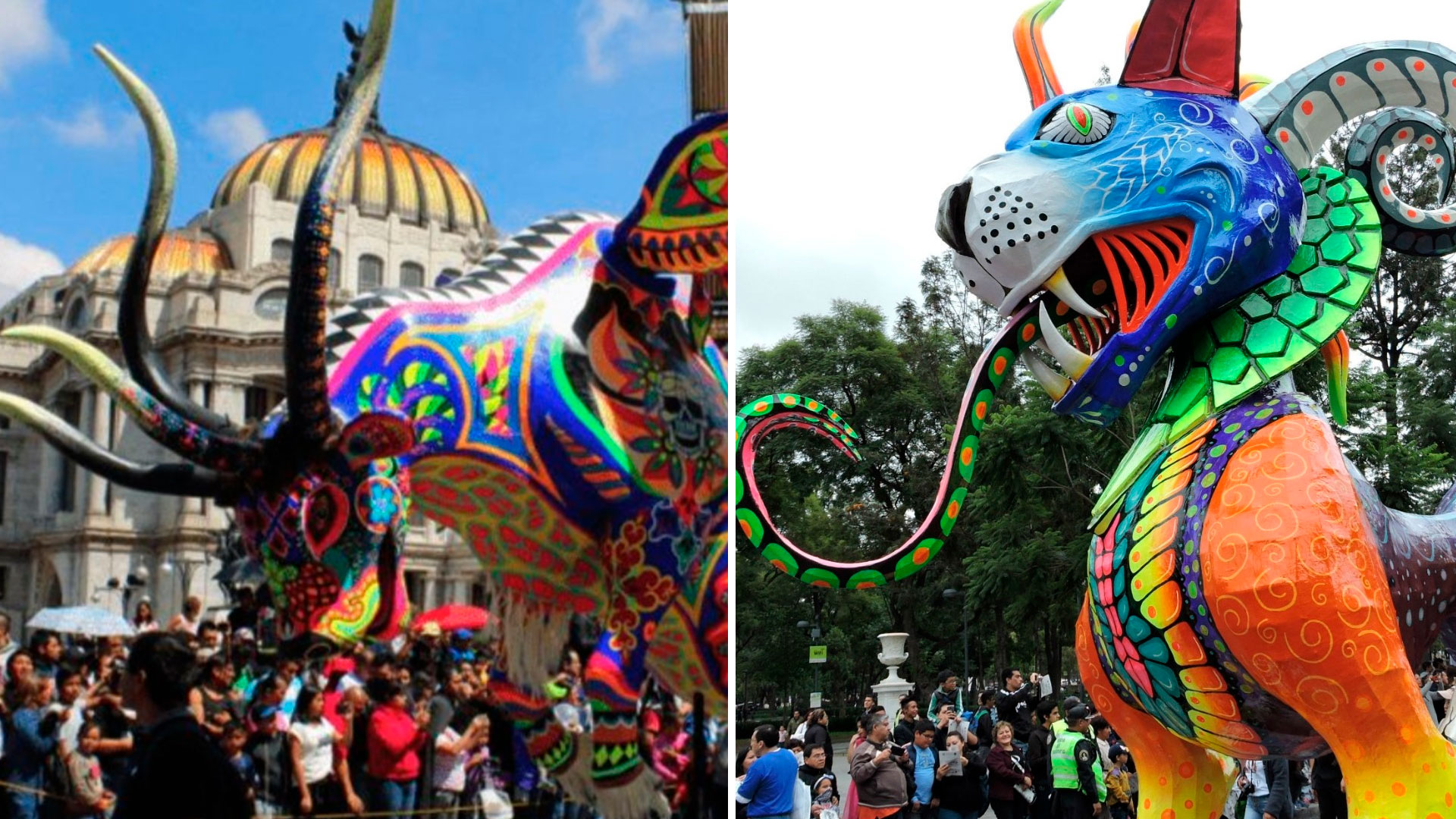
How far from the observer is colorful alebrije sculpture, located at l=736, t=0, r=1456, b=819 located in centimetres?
303

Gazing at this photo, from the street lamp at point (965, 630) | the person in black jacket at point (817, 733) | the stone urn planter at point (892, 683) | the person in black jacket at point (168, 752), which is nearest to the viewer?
the person in black jacket at point (168, 752)

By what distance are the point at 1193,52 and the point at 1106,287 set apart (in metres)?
0.65

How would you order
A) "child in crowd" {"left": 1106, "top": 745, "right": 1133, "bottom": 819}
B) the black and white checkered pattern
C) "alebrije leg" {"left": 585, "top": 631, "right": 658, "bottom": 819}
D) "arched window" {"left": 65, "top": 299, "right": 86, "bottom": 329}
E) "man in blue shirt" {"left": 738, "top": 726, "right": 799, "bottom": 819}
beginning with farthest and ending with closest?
"child in crowd" {"left": 1106, "top": 745, "right": 1133, "bottom": 819} → "man in blue shirt" {"left": 738, "top": 726, "right": 799, "bottom": 819} → "alebrije leg" {"left": 585, "top": 631, "right": 658, "bottom": 819} → the black and white checkered pattern → "arched window" {"left": 65, "top": 299, "right": 86, "bottom": 329}

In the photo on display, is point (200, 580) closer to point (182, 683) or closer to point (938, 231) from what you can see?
point (182, 683)

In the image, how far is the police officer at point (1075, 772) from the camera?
6.29 meters

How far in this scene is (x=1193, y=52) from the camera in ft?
11.9

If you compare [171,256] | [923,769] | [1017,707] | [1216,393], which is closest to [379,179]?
[171,256]

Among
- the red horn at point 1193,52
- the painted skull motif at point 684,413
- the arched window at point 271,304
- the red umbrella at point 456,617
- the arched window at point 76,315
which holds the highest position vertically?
the red horn at point 1193,52

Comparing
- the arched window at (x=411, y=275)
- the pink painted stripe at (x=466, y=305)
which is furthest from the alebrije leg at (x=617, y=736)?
the arched window at (x=411, y=275)

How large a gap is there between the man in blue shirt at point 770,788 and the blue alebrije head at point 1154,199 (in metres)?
2.36

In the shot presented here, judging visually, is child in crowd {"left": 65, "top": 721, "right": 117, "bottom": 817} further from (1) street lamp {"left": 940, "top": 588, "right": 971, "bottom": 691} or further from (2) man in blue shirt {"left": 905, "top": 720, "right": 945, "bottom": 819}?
(1) street lamp {"left": 940, "top": 588, "right": 971, "bottom": 691}

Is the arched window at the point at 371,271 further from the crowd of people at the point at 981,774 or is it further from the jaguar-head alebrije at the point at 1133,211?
the crowd of people at the point at 981,774

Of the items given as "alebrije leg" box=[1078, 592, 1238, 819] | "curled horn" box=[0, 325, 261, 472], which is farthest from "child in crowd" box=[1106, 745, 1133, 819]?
"curled horn" box=[0, 325, 261, 472]

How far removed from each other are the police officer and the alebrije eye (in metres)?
3.48
